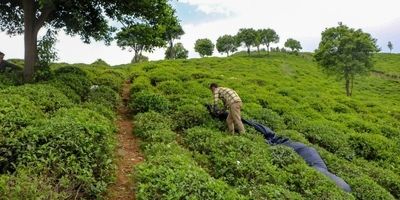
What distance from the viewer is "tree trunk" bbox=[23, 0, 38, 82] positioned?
24875 millimetres

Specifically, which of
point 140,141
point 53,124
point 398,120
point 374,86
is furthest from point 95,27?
point 374,86

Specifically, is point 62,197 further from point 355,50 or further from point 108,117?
point 355,50

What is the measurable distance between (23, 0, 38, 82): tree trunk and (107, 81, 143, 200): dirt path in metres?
5.50

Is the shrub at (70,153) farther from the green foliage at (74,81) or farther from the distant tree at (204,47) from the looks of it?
the distant tree at (204,47)

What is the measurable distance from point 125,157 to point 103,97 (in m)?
8.01

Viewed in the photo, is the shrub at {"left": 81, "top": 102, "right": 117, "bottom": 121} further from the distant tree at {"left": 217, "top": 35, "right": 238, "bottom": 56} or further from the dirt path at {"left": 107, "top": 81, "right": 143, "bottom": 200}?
the distant tree at {"left": 217, "top": 35, "right": 238, "bottom": 56}

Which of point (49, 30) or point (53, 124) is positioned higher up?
point (49, 30)

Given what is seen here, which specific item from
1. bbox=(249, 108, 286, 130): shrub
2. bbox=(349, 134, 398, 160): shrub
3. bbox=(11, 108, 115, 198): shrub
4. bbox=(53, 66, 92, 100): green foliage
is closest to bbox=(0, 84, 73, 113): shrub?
bbox=(53, 66, 92, 100): green foliage

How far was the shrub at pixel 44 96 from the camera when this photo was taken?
18250mm

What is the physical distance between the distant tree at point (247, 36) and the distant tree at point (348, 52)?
6584cm

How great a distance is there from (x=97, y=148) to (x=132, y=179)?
160 centimetres

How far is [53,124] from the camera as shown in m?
13.8

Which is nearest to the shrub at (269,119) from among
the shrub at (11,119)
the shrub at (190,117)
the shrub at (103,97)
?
the shrub at (190,117)

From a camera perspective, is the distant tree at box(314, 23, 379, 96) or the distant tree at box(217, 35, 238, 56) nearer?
the distant tree at box(314, 23, 379, 96)
